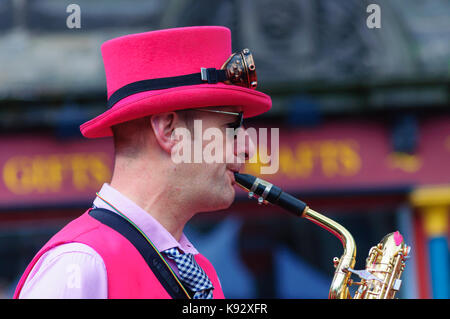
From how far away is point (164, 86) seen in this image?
2.47 m

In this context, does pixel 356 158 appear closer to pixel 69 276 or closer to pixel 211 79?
pixel 211 79

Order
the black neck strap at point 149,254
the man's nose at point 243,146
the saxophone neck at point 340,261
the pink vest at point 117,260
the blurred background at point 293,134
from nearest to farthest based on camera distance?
1. the pink vest at point 117,260
2. the black neck strap at point 149,254
3. the man's nose at point 243,146
4. the saxophone neck at point 340,261
5. the blurred background at point 293,134

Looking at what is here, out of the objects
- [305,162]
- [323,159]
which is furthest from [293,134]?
[323,159]

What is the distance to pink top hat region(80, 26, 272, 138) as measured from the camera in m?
2.42

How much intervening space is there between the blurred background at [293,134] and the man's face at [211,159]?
5594 mm

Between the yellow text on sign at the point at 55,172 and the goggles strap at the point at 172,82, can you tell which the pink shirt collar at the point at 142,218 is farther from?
the yellow text on sign at the point at 55,172

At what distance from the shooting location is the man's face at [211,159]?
8.18 feet

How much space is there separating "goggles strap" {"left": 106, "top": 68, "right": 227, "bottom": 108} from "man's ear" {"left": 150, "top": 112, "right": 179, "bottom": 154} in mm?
116

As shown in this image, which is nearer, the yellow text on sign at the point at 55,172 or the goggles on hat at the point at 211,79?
the goggles on hat at the point at 211,79

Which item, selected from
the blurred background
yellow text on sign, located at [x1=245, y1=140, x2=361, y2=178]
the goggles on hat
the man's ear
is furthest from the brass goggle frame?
yellow text on sign, located at [x1=245, y1=140, x2=361, y2=178]

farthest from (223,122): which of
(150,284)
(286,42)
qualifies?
(286,42)

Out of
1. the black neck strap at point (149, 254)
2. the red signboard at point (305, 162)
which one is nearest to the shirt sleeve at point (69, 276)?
the black neck strap at point (149, 254)

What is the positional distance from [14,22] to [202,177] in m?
6.82

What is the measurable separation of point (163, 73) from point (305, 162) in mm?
6061
